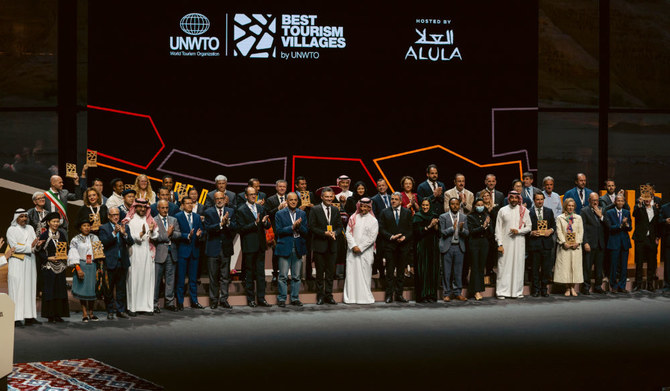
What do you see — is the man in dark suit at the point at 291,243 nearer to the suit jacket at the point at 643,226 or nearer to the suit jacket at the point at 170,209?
the suit jacket at the point at 170,209

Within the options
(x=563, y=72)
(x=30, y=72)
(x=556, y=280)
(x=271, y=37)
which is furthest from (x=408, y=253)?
(x=30, y=72)

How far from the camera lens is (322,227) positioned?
11.4m

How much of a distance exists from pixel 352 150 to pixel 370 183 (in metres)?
0.63

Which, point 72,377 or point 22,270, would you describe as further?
point 22,270

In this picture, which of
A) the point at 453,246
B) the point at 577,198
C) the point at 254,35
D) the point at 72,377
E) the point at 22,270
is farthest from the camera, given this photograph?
the point at 254,35

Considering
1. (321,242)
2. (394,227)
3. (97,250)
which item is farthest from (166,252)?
(394,227)

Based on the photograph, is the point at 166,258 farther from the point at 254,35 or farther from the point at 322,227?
the point at 254,35

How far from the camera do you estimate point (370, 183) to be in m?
13.8

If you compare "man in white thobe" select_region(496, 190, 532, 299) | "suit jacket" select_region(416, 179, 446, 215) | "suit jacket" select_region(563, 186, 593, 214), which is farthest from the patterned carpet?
"suit jacket" select_region(563, 186, 593, 214)

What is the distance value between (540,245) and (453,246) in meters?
1.35

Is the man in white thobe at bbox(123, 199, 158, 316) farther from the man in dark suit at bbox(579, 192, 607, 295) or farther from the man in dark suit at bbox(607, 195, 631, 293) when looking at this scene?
the man in dark suit at bbox(607, 195, 631, 293)

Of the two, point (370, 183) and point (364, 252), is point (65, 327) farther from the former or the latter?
point (370, 183)

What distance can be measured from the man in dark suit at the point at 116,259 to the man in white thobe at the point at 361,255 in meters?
2.98

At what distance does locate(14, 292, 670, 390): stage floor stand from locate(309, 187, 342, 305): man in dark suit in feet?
1.03
